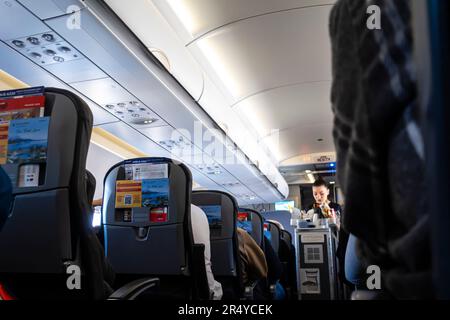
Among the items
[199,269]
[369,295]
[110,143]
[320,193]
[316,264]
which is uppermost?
[110,143]

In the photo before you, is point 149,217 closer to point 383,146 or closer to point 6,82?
point 383,146

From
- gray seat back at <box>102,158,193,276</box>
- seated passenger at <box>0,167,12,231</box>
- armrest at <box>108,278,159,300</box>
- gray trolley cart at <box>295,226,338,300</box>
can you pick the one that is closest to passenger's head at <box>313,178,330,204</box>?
gray trolley cart at <box>295,226,338,300</box>

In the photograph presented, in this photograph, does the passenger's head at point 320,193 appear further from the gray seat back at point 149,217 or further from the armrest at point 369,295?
the armrest at point 369,295

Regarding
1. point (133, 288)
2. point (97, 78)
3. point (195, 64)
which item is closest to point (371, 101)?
point (133, 288)

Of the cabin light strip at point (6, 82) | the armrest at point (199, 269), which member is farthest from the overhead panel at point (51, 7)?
the cabin light strip at point (6, 82)

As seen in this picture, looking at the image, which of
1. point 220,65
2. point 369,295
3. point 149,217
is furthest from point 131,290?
point 220,65

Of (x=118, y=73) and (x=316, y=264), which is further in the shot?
(x=316, y=264)

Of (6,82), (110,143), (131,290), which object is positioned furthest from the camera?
(110,143)

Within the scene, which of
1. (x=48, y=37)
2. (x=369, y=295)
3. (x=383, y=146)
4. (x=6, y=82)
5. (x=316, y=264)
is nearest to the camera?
(x=383, y=146)

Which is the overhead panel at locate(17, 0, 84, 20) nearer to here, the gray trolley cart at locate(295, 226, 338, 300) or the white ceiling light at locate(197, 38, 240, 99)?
the white ceiling light at locate(197, 38, 240, 99)

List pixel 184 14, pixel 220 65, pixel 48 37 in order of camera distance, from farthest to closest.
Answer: pixel 220 65 → pixel 184 14 → pixel 48 37

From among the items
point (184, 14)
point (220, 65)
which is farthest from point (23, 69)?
point (220, 65)

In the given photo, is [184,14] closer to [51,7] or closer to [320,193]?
[51,7]

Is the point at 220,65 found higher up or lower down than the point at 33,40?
higher up
